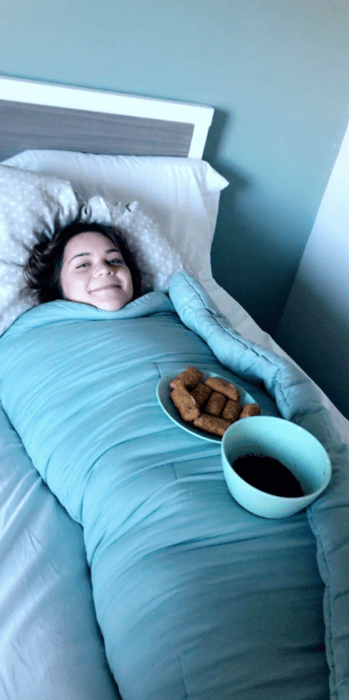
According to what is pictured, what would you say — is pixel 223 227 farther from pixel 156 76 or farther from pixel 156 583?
pixel 156 583

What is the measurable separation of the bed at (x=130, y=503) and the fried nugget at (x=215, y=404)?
59 mm

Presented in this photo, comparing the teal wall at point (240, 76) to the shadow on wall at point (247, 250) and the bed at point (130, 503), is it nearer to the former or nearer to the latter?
the shadow on wall at point (247, 250)

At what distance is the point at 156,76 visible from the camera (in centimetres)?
144

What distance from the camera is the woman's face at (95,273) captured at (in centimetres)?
114

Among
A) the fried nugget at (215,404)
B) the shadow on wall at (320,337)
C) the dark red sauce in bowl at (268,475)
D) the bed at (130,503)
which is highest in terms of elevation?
the dark red sauce in bowl at (268,475)

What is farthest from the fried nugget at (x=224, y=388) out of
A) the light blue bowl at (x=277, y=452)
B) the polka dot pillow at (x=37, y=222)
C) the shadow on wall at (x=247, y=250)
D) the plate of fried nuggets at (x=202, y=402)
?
→ the shadow on wall at (x=247, y=250)

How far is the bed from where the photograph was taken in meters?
0.62

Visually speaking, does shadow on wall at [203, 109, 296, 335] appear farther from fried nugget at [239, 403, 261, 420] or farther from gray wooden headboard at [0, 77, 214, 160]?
fried nugget at [239, 403, 261, 420]

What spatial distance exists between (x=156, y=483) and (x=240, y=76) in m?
1.38

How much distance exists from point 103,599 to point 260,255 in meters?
1.60

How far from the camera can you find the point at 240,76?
5.12 feet

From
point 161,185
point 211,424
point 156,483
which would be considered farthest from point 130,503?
point 161,185

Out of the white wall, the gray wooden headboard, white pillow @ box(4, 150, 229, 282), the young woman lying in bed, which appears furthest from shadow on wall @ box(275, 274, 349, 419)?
the young woman lying in bed

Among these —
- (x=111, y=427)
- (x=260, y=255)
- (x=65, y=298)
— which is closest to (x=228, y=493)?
(x=111, y=427)
